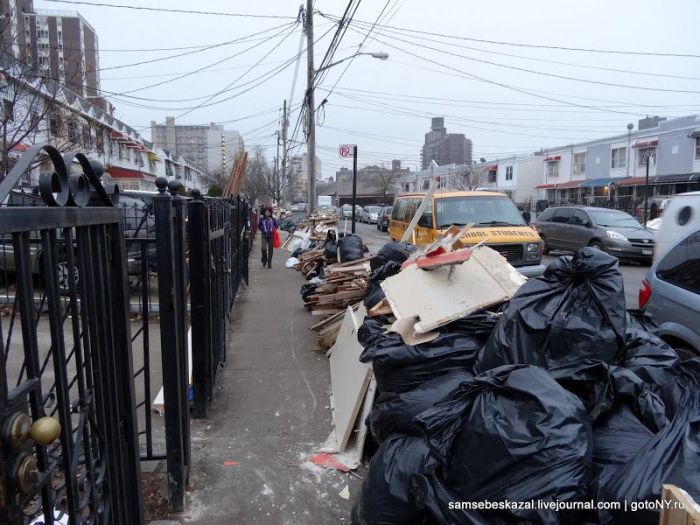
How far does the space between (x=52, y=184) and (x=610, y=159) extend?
42.9 meters

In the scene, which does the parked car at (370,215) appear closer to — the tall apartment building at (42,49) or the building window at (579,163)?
the building window at (579,163)

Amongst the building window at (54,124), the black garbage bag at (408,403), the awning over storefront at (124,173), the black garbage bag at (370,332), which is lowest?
the black garbage bag at (408,403)

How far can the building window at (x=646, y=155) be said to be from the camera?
3394 cm

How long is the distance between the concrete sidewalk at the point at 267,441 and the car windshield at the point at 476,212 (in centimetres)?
402

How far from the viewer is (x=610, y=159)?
38312 millimetres

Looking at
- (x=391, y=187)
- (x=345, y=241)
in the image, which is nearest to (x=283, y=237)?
(x=345, y=241)

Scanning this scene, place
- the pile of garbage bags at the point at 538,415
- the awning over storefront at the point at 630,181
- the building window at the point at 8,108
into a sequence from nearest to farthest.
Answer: the pile of garbage bags at the point at 538,415
the building window at the point at 8,108
the awning over storefront at the point at 630,181

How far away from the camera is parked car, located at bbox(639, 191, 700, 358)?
377 centimetres

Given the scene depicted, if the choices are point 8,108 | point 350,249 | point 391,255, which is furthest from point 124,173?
point 391,255

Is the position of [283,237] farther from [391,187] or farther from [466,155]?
[391,187]

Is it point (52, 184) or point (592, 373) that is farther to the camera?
point (592, 373)

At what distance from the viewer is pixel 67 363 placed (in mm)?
1681

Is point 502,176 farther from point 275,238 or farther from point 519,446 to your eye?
point 519,446

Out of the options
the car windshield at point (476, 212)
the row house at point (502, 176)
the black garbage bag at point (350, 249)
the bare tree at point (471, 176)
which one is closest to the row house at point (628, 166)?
the row house at point (502, 176)
